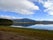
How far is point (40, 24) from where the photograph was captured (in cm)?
176

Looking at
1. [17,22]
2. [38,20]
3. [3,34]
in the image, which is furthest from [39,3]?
[3,34]

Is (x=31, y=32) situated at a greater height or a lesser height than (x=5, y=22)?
lesser

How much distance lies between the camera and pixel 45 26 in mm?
1744

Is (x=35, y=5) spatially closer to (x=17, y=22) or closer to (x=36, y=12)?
(x=36, y=12)

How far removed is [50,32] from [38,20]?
207 millimetres

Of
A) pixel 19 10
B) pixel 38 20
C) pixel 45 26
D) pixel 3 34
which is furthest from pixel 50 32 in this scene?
pixel 3 34

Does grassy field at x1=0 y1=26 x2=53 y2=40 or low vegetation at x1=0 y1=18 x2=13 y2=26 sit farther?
low vegetation at x1=0 y1=18 x2=13 y2=26

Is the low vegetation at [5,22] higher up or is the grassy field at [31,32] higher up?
the low vegetation at [5,22]

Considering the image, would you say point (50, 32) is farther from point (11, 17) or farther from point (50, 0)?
point (11, 17)

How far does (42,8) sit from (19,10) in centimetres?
29

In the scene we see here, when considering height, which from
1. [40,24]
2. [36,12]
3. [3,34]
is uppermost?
[36,12]

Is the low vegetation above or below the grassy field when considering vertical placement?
above

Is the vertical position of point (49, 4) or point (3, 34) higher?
point (49, 4)

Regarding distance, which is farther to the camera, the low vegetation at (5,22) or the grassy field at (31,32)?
the low vegetation at (5,22)
